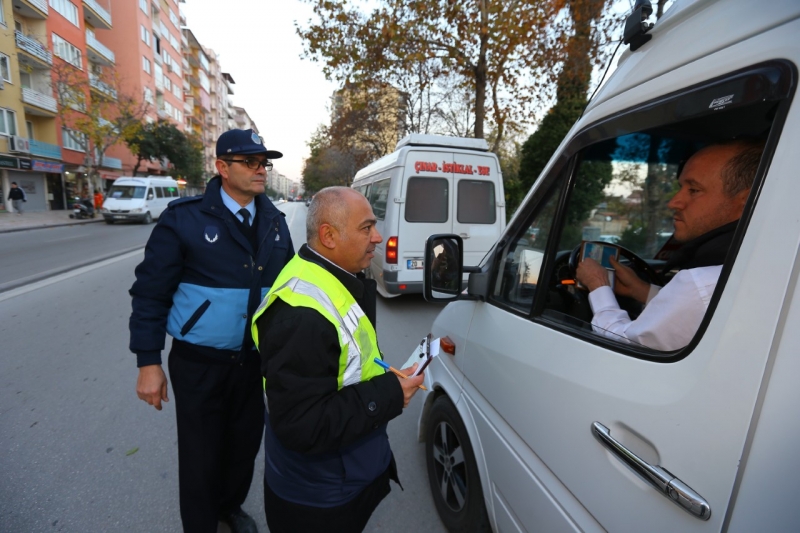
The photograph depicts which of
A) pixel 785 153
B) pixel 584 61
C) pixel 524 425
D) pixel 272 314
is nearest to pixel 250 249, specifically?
pixel 272 314

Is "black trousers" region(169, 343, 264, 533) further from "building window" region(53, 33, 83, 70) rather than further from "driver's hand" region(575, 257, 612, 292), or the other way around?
"building window" region(53, 33, 83, 70)

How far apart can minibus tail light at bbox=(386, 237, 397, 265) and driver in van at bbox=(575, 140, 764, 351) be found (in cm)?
498

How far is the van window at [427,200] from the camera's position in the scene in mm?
6422

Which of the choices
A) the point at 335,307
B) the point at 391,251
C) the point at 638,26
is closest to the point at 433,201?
the point at 391,251

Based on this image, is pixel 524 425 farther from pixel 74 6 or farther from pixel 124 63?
pixel 124 63

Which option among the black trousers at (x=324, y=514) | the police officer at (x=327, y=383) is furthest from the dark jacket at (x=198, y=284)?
the black trousers at (x=324, y=514)

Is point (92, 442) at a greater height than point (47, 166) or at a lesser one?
lesser

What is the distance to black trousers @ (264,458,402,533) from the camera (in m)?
1.40

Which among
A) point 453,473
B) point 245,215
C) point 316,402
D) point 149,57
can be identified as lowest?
point 453,473

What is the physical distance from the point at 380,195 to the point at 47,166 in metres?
28.3

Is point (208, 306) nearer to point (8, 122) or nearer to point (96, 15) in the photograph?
point (8, 122)

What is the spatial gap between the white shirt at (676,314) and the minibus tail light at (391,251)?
5198 millimetres

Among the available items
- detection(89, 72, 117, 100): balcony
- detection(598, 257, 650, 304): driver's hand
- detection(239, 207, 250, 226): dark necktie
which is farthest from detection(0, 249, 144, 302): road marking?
detection(89, 72, 117, 100): balcony

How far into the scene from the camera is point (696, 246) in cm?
136
